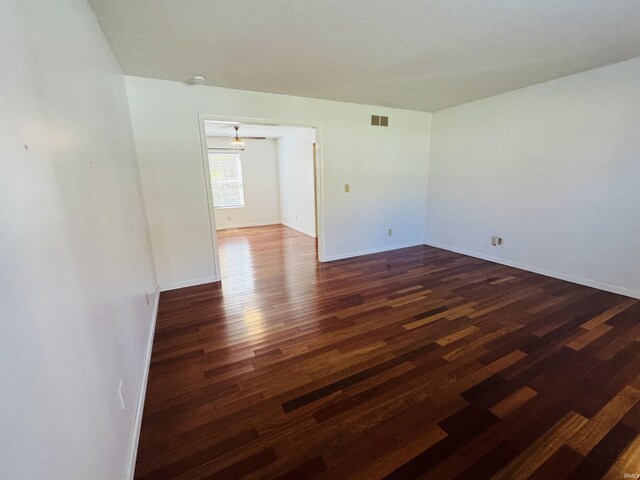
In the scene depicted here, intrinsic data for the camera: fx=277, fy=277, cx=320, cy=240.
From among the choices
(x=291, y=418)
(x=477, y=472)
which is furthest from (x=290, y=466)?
(x=477, y=472)

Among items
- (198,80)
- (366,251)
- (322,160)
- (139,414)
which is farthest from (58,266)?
(366,251)

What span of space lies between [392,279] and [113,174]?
10.1 feet

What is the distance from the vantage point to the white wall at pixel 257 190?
7340mm

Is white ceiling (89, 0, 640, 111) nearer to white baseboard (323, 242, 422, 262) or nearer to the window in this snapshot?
white baseboard (323, 242, 422, 262)

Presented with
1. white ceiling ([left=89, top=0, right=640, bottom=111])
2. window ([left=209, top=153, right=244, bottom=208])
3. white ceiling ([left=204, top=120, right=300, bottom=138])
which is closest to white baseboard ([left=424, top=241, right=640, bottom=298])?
white ceiling ([left=89, top=0, right=640, bottom=111])

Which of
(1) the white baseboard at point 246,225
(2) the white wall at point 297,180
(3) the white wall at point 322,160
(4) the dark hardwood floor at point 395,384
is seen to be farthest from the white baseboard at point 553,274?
(1) the white baseboard at point 246,225

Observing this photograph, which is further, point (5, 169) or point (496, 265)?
point (496, 265)

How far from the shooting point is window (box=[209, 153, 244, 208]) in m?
7.17

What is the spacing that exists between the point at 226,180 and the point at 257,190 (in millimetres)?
836

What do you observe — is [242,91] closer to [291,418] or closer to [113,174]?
[113,174]

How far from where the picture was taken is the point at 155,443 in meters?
1.45

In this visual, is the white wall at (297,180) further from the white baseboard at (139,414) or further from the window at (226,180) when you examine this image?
the white baseboard at (139,414)

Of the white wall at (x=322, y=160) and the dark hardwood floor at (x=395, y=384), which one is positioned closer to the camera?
the dark hardwood floor at (x=395, y=384)

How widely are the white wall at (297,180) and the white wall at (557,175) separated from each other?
2780mm
